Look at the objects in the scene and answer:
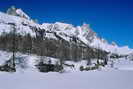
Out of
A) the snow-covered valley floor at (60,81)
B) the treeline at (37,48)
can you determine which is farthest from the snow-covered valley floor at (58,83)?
the treeline at (37,48)

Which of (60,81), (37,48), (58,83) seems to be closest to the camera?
(58,83)

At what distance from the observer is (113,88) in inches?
635

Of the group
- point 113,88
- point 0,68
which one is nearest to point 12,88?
point 113,88

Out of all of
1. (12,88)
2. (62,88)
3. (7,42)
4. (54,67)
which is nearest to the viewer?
(12,88)

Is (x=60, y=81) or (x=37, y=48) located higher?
(x=37, y=48)

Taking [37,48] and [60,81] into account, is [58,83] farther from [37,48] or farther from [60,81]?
[37,48]

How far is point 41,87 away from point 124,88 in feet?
25.1

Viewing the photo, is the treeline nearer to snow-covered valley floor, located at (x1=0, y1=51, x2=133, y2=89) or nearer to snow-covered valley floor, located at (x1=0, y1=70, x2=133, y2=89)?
snow-covered valley floor, located at (x1=0, y1=51, x2=133, y2=89)

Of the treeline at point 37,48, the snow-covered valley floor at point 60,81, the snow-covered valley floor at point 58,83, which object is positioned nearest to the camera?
the snow-covered valley floor at point 58,83

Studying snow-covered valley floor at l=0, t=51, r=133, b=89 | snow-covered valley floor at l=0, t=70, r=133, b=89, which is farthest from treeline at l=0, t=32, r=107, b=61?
snow-covered valley floor at l=0, t=70, r=133, b=89

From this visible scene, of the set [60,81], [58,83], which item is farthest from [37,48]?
[58,83]

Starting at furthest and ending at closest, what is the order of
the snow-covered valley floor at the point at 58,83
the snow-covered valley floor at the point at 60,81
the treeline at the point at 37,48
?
the treeline at the point at 37,48
the snow-covered valley floor at the point at 60,81
the snow-covered valley floor at the point at 58,83

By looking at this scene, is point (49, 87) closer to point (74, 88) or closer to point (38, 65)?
point (74, 88)

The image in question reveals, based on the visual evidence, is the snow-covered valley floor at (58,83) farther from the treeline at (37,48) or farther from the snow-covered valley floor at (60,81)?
the treeline at (37,48)
